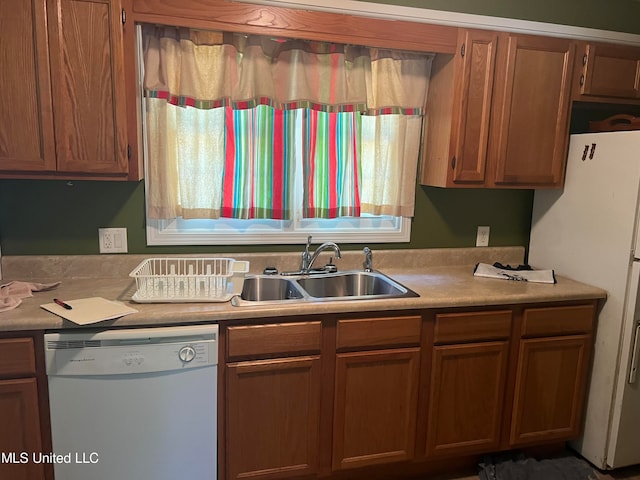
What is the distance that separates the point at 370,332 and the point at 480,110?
48.4 inches

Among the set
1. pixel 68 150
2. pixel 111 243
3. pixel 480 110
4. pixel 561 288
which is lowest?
pixel 561 288

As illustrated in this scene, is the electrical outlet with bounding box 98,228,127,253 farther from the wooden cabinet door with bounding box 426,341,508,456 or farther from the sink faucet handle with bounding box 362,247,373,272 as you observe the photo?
the wooden cabinet door with bounding box 426,341,508,456

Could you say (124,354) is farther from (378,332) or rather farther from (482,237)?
(482,237)

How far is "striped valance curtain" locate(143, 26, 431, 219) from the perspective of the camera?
2223 mm

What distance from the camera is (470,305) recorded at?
6.98 feet

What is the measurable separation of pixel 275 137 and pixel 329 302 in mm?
939

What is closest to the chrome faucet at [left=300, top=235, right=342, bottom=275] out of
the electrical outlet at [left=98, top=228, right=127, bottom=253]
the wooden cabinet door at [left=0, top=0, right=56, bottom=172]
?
the electrical outlet at [left=98, top=228, right=127, bottom=253]

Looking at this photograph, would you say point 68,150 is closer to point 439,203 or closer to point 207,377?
point 207,377

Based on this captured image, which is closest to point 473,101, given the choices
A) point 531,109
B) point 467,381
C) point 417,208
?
point 531,109

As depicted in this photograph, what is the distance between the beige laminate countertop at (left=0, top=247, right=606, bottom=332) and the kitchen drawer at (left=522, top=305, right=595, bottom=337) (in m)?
0.06

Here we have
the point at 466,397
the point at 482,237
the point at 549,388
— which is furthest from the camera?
the point at 482,237

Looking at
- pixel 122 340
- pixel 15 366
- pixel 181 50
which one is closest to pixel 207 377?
pixel 122 340

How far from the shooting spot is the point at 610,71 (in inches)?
96.9

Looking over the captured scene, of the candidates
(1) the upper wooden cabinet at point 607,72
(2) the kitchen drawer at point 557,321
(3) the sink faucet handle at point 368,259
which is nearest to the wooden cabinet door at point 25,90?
(3) the sink faucet handle at point 368,259
